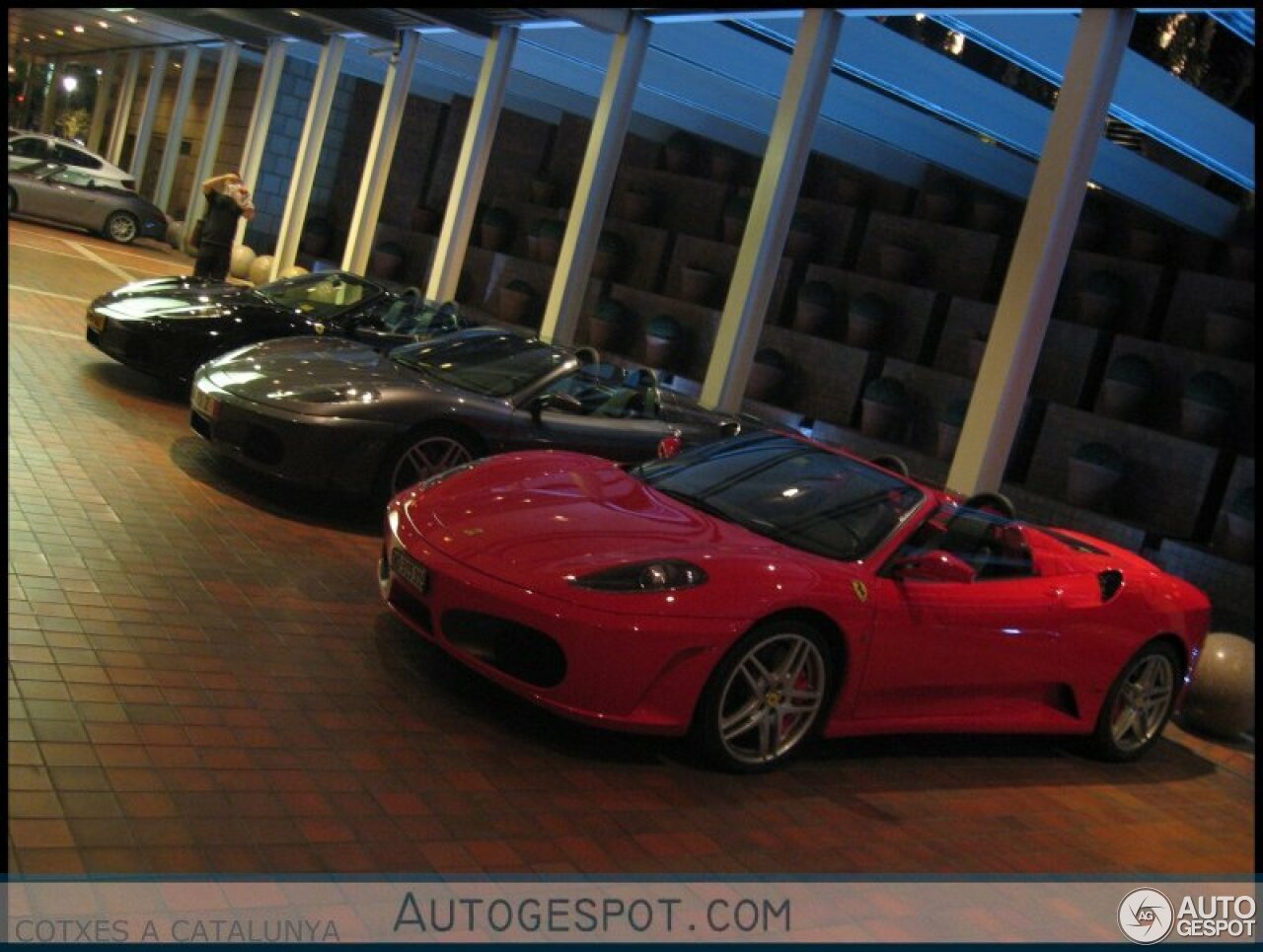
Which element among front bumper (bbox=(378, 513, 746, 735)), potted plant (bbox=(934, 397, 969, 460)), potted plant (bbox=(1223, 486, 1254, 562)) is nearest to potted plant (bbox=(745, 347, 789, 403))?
potted plant (bbox=(934, 397, 969, 460))

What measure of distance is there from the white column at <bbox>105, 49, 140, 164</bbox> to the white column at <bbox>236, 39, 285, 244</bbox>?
43.8ft

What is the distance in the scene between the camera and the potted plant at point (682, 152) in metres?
22.3

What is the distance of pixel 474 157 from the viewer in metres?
15.9

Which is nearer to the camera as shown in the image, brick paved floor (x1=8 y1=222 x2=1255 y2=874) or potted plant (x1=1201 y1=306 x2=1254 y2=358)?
brick paved floor (x1=8 y1=222 x2=1255 y2=874)

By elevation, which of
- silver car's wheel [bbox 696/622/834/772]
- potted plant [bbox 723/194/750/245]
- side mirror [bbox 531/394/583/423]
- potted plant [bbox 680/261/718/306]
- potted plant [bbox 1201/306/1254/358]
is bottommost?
silver car's wheel [bbox 696/622/834/772]

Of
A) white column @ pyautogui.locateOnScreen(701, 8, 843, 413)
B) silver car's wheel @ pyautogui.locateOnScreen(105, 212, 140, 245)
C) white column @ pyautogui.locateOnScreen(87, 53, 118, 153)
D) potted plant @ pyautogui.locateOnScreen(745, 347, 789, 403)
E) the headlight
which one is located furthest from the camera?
white column @ pyautogui.locateOnScreen(87, 53, 118, 153)

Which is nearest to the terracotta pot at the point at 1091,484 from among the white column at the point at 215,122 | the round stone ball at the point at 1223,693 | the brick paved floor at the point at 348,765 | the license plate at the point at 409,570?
the round stone ball at the point at 1223,693

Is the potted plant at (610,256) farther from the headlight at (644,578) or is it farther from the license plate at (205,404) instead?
the headlight at (644,578)

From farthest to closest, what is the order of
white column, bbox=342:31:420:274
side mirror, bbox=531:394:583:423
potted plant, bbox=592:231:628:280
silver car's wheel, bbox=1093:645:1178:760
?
1. potted plant, bbox=592:231:628:280
2. white column, bbox=342:31:420:274
3. side mirror, bbox=531:394:583:423
4. silver car's wheel, bbox=1093:645:1178:760

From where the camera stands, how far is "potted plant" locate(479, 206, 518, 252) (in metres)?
22.2

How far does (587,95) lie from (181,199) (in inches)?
566

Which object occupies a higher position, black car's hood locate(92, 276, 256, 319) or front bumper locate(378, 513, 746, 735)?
black car's hood locate(92, 276, 256, 319)

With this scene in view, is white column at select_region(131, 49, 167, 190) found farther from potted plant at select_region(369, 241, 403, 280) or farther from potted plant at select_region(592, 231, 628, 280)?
potted plant at select_region(592, 231, 628, 280)

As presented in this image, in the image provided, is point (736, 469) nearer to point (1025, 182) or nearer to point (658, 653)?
point (658, 653)
